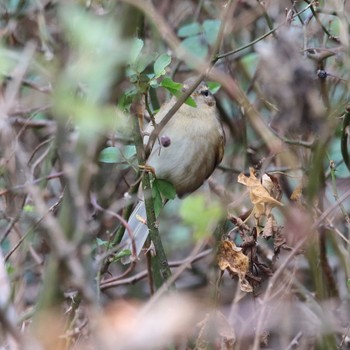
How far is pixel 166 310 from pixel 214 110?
6.94 ft

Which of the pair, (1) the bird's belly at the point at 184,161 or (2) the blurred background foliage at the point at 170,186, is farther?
(1) the bird's belly at the point at 184,161

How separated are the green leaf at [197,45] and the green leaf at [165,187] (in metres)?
1.12

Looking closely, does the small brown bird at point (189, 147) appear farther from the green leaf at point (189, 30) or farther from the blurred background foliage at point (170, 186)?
the green leaf at point (189, 30)

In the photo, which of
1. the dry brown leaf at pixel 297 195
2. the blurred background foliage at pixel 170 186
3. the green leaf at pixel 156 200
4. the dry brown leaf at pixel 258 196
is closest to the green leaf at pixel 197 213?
the blurred background foliage at pixel 170 186

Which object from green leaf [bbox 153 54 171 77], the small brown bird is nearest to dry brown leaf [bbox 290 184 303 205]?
green leaf [bbox 153 54 171 77]

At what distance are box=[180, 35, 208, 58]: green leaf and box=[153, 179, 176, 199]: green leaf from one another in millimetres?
1124

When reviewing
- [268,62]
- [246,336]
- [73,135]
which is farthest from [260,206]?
[73,135]

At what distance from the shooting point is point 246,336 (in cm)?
257

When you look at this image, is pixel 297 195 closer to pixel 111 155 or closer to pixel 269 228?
pixel 269 228

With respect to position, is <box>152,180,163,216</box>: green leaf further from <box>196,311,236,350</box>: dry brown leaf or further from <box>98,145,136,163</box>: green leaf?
<box>196,311,236,350</box>: dry brown leaf

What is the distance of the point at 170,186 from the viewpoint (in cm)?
240

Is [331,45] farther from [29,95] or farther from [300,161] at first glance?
[29,95]

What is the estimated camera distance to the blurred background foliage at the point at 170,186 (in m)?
1.13

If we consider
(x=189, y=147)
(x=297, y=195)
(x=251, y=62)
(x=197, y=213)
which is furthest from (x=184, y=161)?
(x=197, y=213)
